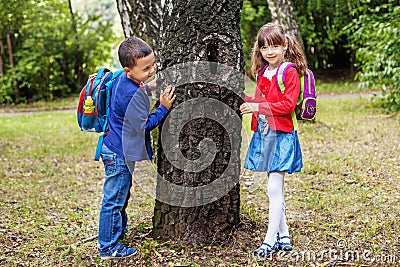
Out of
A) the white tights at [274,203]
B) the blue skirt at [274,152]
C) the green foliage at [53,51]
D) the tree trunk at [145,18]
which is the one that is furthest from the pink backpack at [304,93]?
the green foliage at [53,51]

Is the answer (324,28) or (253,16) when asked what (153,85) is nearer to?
(253,16)

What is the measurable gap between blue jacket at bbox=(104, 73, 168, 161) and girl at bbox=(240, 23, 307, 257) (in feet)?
2.18

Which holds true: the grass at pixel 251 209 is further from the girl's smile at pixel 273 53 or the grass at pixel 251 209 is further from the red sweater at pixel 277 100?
the girl's smile at pixel 273 53

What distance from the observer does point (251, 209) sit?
15.3 ft

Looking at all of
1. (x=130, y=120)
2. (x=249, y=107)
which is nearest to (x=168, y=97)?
(x=130, y=120)

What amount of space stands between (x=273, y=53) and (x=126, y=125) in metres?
1.11

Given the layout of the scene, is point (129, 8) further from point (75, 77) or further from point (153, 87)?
Answer: point (75, 77)

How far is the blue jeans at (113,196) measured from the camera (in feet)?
11.7

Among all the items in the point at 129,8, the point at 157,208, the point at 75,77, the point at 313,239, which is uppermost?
the point at 129,8

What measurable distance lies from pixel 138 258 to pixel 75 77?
646 inches

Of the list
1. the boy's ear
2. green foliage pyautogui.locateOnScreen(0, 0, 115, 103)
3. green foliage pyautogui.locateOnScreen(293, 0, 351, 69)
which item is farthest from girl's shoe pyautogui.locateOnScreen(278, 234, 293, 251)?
green foliage pyautogui.locateOnScreen(293, 0, 351, 69)

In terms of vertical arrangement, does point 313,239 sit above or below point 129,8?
below

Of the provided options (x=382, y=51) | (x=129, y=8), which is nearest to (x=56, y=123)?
(x=129, y=8)

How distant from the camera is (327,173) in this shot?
6180 millimetres
